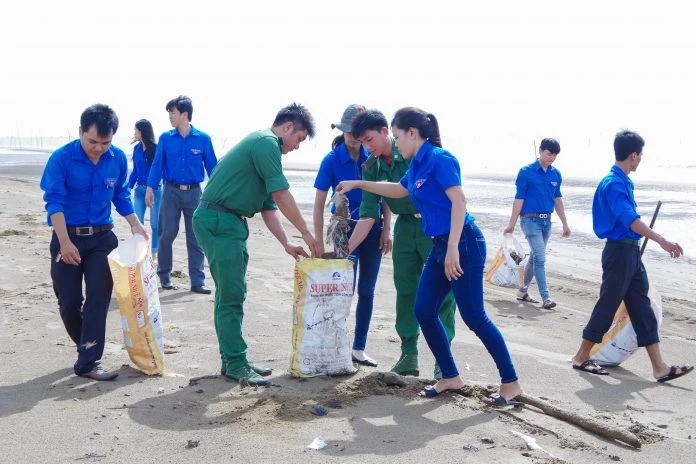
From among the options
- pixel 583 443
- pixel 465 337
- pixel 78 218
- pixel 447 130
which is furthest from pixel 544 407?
pixel 447 130

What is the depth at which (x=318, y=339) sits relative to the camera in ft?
17.5

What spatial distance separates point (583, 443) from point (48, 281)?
20.5 ft

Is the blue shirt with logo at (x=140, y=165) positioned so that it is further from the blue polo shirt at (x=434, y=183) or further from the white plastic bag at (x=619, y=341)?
the white plastic bag at (x=619, y=341)

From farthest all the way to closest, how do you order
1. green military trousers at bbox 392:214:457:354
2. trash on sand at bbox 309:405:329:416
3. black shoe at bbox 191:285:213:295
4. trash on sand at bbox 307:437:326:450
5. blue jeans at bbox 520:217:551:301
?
blue jeans at bbox 520:217:551:301 < black shoe at bbox 191:285:213:295 < green military trousers at bbox 392:214:457:354 < trash on sand at bbox 309:405:329:416 < trash on sand at bbox 307:437:326:450

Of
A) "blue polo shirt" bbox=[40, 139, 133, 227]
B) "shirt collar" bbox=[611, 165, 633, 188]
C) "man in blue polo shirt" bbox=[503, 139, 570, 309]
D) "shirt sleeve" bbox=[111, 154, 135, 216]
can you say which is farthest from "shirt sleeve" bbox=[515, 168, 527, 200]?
"blue polo shirt" bbox=[40, 139, 133, 227]

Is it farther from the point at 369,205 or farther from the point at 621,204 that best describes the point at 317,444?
the point at 621,204

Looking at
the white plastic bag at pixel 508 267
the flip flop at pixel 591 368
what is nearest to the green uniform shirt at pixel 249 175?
the flip flop at pixel 591 368

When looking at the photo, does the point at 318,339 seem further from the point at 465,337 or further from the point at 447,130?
the point at 447,130

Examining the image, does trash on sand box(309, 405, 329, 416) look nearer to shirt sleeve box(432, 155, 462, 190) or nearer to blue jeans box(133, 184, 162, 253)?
shirt sleeve box(432, 155, 462, 190)

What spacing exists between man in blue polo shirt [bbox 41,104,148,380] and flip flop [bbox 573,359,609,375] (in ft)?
11.6

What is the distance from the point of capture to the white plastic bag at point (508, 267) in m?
9.09

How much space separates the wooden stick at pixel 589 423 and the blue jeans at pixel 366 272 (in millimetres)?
1506

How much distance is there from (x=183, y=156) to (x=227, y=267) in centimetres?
360

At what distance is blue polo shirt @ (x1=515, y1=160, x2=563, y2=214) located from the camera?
8789mm
